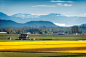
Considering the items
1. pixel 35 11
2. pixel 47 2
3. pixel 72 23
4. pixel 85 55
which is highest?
pixel 47 2

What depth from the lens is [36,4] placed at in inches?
3103

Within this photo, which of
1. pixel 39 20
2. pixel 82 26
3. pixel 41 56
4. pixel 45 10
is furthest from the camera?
pixel 39 20

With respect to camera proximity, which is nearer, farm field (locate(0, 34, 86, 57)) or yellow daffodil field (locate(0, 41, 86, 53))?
farm field (locate(0, 34, 86, 57))

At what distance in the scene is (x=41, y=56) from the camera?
16.0m

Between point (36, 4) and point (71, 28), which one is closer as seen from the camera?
point (36, 4)

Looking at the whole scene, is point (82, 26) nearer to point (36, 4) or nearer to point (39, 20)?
point (36, 4)

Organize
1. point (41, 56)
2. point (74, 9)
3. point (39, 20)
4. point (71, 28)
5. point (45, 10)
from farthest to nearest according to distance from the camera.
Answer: point (39, 20)
point (71, 28)
point (45, 10)
point (74, 9)
point (41, 56)

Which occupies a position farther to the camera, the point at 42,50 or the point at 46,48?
the point at 46,48

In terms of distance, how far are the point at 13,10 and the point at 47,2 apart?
71.3 ft

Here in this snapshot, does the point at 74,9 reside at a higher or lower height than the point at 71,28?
higher

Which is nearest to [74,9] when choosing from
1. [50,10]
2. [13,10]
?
[50,10]

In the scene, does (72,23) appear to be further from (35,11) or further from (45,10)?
(35,11)

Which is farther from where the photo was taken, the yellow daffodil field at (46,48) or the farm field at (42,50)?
the yellow daffodil field at (46,48)

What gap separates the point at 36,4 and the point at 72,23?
3072 cm
